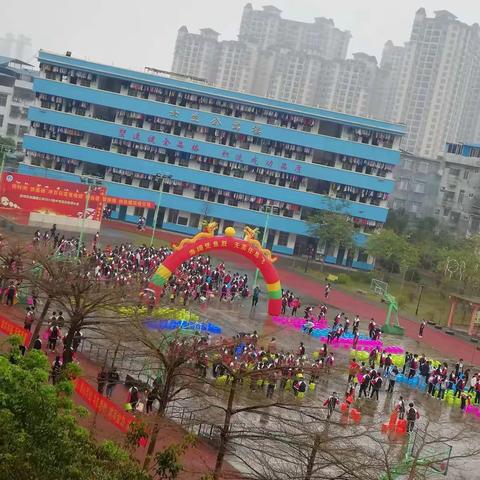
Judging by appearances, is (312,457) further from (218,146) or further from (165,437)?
(218,146)

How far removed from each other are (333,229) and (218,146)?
1015cm

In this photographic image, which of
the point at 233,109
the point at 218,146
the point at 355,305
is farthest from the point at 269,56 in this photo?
the point at 355,305

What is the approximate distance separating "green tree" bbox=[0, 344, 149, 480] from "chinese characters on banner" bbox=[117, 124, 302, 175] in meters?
42.2

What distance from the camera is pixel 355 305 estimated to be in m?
38.9

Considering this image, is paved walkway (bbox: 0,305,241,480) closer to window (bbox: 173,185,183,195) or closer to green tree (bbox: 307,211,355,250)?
green tree (bbox: 307,211,355,250)

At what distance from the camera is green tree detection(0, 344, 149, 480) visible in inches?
317

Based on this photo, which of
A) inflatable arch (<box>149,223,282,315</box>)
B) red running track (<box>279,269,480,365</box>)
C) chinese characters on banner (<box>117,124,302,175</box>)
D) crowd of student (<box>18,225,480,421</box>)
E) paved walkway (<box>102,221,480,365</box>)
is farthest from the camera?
chinese characters on banner (<box>117,124,302,175</box>)

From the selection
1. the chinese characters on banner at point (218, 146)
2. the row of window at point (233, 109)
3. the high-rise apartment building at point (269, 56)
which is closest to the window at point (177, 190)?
the chinese characters on banner at point (218, 146)

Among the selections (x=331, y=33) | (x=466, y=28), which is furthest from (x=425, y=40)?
(x=331, y=33)

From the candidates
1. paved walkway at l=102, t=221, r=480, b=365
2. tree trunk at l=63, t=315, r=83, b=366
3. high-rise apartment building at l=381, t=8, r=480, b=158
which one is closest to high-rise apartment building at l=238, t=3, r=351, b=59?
high-rise apartment building at l=381, t=8, r=480, b=158

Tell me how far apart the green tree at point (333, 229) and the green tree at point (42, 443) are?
126 feet

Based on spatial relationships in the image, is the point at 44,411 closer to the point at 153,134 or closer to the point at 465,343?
the point at 465,343

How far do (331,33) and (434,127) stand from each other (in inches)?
1393

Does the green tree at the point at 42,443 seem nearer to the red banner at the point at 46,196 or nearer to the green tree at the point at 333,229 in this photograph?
the red banner at the point at 46,196
